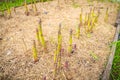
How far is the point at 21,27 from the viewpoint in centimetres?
352

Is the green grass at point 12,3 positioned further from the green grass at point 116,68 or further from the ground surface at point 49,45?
the green grass at point 116,68

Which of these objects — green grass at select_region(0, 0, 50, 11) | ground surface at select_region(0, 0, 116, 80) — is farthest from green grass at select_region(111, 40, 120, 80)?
green grass at select_region(0, 0, 50, 11)

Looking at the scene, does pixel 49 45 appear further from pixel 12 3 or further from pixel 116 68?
pixel 12 3

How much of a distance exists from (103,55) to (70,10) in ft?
6.41

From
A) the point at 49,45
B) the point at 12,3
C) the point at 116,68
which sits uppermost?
the point at 12,3

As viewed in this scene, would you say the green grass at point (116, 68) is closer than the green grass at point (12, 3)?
Yes

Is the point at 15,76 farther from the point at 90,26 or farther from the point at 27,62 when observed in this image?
the point at 90,26

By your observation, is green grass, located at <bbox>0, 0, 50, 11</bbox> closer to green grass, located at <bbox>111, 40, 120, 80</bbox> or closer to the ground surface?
the ground surface

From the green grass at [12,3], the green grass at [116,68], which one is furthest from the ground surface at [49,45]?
the green grass at [12,3]

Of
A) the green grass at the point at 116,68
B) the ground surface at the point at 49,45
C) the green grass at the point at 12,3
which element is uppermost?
the green grass at the point at 12,3

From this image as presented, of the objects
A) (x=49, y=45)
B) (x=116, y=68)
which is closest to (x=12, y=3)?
(x=49, y=45)

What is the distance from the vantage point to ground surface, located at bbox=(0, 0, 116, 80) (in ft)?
7.93

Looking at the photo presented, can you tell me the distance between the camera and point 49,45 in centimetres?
291

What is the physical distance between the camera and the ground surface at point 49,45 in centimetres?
242
